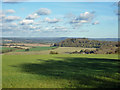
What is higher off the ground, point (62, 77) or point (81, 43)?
point (81, 43)

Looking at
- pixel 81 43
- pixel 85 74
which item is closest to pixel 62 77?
pixel 85 74

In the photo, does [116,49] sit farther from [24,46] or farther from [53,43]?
[24,46]

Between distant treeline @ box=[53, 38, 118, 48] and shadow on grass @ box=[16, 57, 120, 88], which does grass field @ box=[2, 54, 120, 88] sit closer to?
shadow on grass @ box=[16, 57, 120, 88]

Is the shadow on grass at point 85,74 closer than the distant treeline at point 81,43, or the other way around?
the shadow on grass at point 85,74

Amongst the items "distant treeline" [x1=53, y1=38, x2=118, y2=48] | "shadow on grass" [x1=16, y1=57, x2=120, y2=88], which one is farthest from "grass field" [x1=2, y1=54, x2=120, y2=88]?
"distant treeline" [x1=53, y1=38, x2=118, y2=48]

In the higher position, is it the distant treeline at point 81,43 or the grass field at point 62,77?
the distant treeline at point 81,43

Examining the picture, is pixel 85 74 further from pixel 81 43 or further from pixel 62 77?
pixel 81 43

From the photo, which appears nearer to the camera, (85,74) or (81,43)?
(85,74)

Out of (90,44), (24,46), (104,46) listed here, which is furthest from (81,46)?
(24,46)

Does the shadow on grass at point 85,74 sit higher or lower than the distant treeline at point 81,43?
lower

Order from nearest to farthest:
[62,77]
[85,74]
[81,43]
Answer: [62,77], [85,74], [81,43]

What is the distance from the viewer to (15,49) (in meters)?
49.3

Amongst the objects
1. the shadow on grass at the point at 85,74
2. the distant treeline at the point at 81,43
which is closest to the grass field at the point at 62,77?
the shadow on grass at the point at 85,74

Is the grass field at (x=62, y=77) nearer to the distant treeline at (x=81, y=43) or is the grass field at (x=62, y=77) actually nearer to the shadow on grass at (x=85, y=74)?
the shadow on grass at (x=85, y=74)
